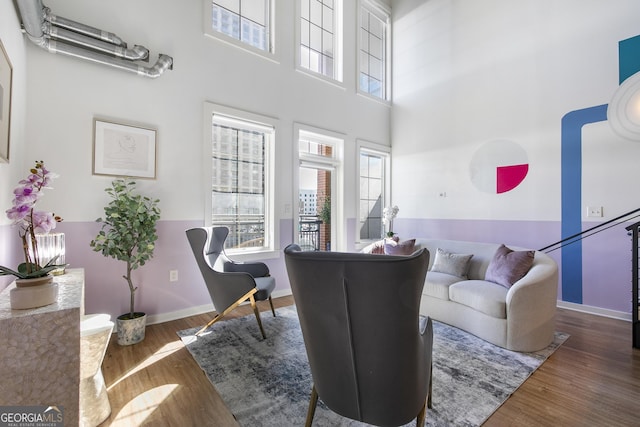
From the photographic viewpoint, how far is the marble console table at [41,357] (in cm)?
120

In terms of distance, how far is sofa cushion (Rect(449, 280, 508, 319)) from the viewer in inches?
97.5

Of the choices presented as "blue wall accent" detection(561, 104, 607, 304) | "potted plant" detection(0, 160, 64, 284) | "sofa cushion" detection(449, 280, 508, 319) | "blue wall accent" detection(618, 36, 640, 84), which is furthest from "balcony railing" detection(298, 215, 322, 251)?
"blue wall accent" detection(618, 36, 640, 84)

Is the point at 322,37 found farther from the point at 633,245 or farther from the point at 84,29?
the point at 633,245

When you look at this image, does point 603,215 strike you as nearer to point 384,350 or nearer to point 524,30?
point 524,30

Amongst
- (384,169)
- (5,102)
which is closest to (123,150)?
(5,102)

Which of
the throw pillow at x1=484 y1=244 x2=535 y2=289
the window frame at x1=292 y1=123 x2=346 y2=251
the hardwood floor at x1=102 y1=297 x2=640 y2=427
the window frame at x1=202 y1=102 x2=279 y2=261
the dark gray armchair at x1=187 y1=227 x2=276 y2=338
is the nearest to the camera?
the hardwood floor at x1=102 y1=297 x2=640 y2=427

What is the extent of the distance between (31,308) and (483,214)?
4778 millimetres

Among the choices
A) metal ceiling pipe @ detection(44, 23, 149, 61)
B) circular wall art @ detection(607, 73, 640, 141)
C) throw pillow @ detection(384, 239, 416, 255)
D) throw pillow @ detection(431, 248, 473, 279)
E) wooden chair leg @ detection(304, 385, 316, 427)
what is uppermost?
metal ceiling pipe @ detection(44, 23, 149, 61)

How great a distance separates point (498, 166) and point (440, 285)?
221 centimetres

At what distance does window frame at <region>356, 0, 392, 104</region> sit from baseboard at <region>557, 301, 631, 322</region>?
418 centimetres

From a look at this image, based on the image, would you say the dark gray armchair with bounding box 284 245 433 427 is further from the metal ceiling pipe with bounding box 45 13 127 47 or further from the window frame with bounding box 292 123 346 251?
the window frame with bounding box 292 123 346 251

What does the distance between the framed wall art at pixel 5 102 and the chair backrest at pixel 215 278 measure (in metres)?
1.33

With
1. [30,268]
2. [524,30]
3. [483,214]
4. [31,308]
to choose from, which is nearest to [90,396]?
[31,308]

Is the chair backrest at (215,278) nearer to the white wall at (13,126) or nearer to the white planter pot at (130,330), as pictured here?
the white planter pot at (130,330)
